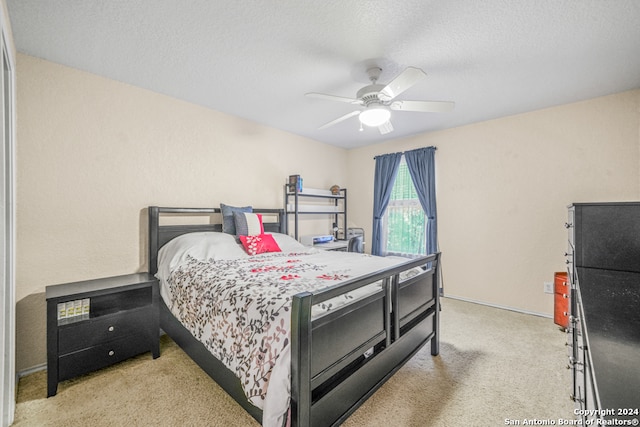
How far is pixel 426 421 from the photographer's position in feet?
5.30

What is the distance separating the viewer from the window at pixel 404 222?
4.29m

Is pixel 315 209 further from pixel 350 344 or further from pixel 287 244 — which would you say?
pixel 350 344

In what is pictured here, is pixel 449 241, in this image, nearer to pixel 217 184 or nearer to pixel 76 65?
pixel 217 184

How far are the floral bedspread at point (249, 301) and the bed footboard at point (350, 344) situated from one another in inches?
4.1

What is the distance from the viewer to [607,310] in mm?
1039

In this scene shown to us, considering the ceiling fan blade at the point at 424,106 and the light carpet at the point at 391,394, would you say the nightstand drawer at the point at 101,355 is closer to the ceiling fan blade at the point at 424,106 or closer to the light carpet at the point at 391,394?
the light carpet at the point at 391,394

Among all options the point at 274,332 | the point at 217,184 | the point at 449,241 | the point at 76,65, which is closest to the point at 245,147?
the point at 217,184

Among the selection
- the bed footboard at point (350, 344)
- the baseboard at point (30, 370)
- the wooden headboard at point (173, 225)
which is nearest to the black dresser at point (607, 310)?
the bed footboard at point (350, 344)

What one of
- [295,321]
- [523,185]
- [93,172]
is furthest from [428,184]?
[93,172]

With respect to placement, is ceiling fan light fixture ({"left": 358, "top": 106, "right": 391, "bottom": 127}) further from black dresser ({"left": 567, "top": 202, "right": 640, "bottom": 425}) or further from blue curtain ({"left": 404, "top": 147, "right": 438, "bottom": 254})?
blue curtain ({"left": 404, "top": 147, "right": 438, "bottom": 254})

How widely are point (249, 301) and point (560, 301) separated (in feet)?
10.7

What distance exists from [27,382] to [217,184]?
7.27 feet

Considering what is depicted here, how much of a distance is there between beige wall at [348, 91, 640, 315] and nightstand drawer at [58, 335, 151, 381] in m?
3.73

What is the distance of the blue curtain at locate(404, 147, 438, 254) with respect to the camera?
402 centimetres
